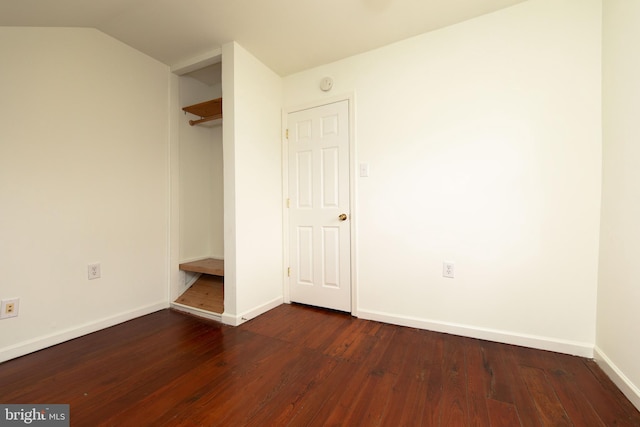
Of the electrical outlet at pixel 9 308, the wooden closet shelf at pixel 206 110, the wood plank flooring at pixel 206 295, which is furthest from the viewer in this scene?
the wooden closet shelf at pixel 206 110

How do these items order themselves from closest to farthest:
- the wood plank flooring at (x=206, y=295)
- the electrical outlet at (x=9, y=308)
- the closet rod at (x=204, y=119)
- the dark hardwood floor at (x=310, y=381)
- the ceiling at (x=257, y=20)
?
the dark hardwood floor at (x=310, y=381) < the electrical outlet at (x=9, y=308) < the ceiling at (x=257, y=20) < the wood plank flooring at (x=206, y=295) < the closet rod at (x=204, y=119)

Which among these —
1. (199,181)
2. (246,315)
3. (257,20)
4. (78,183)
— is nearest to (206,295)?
(246,315)

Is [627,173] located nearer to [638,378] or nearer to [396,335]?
[638,378]

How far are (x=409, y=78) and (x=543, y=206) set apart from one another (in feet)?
4.53

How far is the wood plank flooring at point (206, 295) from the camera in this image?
244cm

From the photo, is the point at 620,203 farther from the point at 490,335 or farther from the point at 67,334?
the point at 67,334

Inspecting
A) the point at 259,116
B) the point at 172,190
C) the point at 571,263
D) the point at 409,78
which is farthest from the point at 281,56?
the point at 571,263

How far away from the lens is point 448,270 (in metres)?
2.03

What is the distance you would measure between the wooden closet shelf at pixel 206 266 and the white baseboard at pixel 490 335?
1.40 m

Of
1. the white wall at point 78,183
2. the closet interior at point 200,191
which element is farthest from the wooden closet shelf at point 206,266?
the white wall at point 78,183

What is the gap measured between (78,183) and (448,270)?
295 cm

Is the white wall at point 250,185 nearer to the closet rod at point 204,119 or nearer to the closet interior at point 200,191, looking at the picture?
the closet interior at point 200,191

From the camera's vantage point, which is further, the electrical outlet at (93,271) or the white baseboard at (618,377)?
the electrical outlet at (93,271)

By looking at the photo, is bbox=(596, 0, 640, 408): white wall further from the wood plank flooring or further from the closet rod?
the closet rod
